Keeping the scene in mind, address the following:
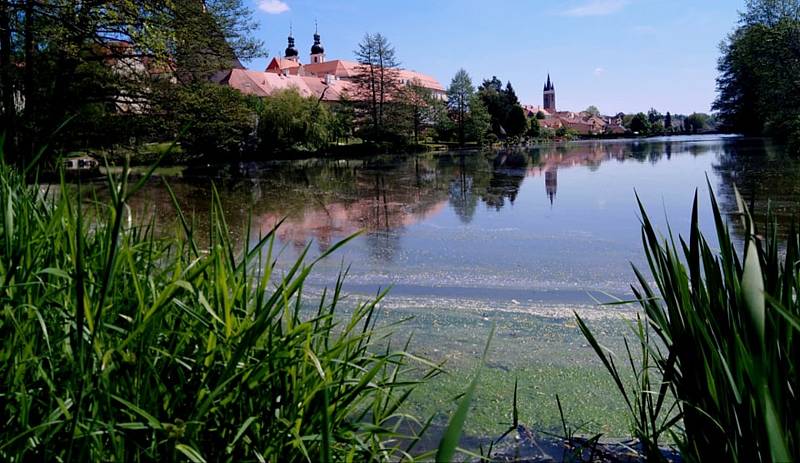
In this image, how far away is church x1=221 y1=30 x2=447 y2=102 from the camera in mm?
49125

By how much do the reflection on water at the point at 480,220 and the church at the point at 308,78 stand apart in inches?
845

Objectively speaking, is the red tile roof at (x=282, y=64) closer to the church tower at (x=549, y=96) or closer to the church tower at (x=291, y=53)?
the church tower at (x=291, y=53)

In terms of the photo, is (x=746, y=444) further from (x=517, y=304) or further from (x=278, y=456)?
(x=517, y=304)

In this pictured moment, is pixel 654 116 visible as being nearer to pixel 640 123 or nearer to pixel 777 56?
pixel 640 123

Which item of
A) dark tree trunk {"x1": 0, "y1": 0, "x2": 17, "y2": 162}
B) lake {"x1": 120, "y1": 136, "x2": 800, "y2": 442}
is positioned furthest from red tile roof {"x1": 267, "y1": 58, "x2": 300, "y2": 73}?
lake {"x1": 120, "y1": 136, "x2": 800, "y2": 442}

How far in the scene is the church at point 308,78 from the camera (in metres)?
49.1

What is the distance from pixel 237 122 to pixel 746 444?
1794 cm

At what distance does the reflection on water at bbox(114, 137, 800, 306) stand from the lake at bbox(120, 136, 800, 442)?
Answer: 28mm

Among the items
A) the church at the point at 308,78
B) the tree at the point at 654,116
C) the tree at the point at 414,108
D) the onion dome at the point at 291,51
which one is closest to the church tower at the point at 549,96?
the tree at the point at 654,116

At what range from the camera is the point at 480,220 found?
848 cm

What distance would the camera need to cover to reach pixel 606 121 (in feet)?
429

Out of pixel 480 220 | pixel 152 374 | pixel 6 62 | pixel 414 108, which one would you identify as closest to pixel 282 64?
pixel 414 108

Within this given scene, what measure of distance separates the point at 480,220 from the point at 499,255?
2453mm

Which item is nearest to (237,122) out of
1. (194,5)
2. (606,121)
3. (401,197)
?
(194,5)
